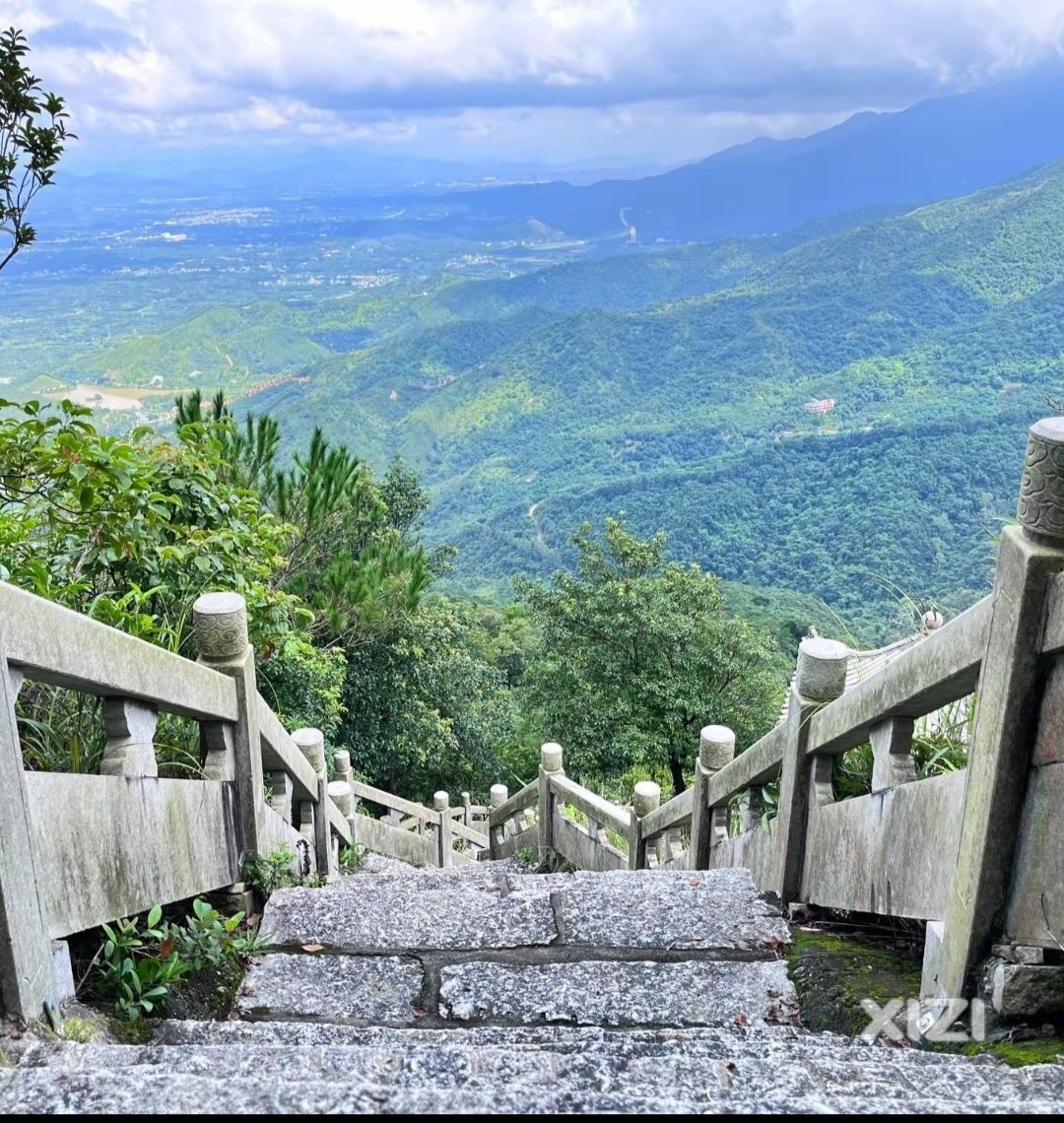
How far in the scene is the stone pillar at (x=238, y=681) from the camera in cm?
322

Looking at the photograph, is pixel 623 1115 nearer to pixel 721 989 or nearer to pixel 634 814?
pixel 721 989

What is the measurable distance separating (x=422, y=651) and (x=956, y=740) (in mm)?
13617

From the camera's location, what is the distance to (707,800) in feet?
14.9

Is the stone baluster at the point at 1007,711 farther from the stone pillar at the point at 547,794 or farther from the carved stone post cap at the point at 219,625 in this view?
the stone pillar at the point at 547,794

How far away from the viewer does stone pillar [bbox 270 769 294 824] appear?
4391 mm

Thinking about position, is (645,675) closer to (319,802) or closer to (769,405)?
(319,802)

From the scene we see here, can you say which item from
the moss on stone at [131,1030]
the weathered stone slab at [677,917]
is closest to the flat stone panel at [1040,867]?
the weathered stone slab at [677,917]

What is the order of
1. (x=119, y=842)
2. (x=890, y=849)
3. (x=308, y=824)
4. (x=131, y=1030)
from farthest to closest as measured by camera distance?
(x=308, y=824) → (x=890, y=849) → (x=119, y=842) → (x=131, y=1030)

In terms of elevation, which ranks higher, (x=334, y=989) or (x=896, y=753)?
(x=896, y=753)

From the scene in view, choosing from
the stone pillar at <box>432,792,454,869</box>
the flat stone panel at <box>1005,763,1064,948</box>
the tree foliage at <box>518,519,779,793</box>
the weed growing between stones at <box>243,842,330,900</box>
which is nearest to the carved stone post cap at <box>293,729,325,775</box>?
the weed growing between stones at <box>243,842,330,900</box>

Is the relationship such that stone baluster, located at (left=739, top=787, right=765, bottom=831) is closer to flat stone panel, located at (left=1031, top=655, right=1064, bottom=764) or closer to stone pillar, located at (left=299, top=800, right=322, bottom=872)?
flat stone panel, located at (left=1031, top=655, right=1064, bottom=764)

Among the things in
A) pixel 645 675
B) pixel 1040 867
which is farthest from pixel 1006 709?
pixel 645 675

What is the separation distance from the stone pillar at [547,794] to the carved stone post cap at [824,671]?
4.15 metres

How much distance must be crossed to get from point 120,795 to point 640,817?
12.5 ft
